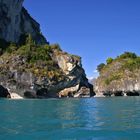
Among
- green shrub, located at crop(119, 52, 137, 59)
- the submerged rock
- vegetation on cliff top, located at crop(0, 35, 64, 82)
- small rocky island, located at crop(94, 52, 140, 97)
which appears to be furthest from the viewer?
green shrub, located at crop(119, 52, 137, 59)

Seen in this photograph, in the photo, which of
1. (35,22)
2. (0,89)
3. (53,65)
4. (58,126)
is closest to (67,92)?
(53,65)

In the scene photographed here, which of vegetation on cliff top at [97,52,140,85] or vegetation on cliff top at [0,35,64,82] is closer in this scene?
vegetation on cliff top at [0,35,64,82]

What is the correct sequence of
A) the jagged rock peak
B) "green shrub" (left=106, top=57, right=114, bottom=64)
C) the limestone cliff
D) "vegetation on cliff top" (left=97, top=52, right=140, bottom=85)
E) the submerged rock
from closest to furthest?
the submerged rock < the limestone cliff < "vegetation on cliff top" (left=97, top=52, right=140, bottom=85) < the jagged rock peak < "green shrub" (left=106, top=57, right=114, bottom=64)

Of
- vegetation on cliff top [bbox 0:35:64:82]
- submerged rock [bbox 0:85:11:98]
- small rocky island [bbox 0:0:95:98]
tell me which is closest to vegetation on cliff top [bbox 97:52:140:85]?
small rocky island [bbox 0:0:95:98]

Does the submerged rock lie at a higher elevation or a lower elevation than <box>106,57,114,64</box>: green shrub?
lower

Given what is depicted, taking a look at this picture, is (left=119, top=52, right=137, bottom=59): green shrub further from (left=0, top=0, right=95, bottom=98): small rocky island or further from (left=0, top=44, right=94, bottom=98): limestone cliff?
(left=0, top=44, right=94, bottom=98): limestone cliff

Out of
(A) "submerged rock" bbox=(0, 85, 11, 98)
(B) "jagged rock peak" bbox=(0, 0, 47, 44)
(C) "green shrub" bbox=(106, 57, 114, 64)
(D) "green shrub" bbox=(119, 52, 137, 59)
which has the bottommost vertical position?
(A) "submerged rock" bbox=(0, 85, 11, 98)

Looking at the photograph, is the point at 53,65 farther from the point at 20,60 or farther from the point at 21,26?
the point at 21,26

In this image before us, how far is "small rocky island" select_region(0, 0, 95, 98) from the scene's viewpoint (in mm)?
105169

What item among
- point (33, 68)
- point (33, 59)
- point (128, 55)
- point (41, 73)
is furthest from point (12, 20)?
point (128, 55)

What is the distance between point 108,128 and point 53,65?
98144 mm

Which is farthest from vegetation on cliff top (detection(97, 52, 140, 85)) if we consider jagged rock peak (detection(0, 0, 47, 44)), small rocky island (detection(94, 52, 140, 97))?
jagged rock peak (detection(0, 0, 47, 44))

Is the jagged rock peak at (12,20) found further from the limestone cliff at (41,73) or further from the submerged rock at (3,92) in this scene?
the submerged rock at (3,92)

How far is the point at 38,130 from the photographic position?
20.2 meters
